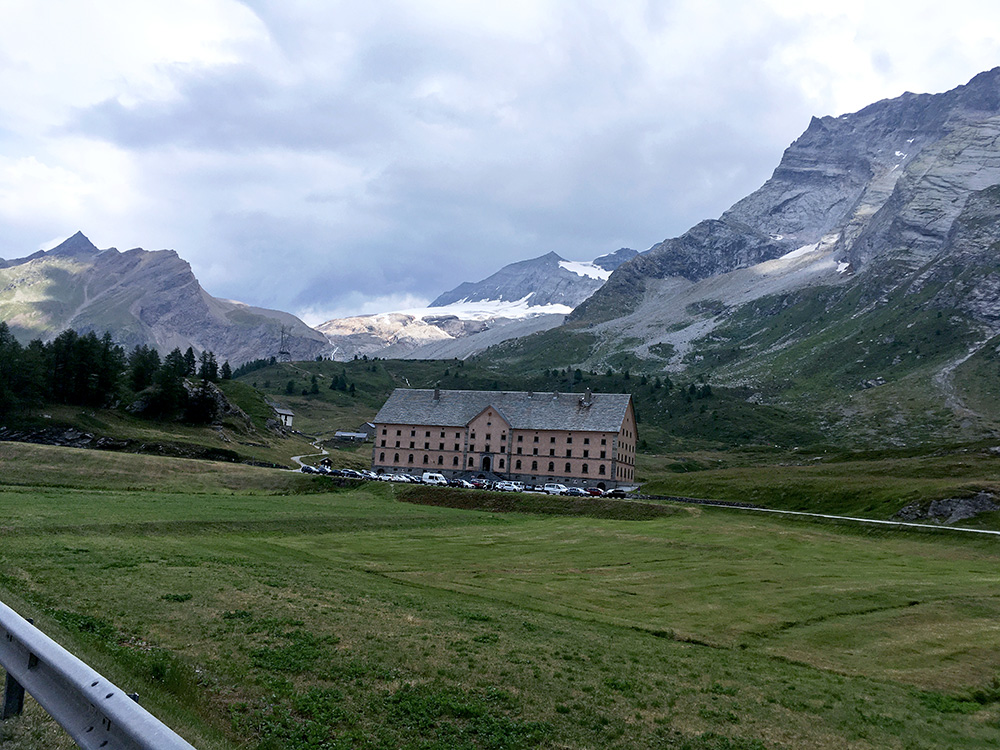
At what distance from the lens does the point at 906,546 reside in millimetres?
69688

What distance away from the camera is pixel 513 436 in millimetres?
150625

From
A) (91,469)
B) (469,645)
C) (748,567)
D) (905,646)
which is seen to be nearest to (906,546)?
(748,567)

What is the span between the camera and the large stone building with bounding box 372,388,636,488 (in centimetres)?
14300

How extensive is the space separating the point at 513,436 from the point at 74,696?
14146 centimetres

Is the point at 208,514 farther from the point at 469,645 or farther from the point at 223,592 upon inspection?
the point at 469,645

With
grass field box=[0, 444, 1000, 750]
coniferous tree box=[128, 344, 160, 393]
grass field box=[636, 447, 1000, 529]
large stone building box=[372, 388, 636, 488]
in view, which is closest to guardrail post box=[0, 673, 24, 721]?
grass field box=[0, 444, 1000, 750]

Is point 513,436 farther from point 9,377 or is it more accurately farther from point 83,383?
point 9,377

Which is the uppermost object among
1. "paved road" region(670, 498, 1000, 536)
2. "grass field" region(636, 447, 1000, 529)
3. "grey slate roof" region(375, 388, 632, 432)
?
"grey slate roof" region(375, 388, 632, 432)

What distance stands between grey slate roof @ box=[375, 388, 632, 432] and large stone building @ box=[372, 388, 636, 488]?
8.6 inches

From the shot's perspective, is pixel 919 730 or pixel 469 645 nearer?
pixel 919 730

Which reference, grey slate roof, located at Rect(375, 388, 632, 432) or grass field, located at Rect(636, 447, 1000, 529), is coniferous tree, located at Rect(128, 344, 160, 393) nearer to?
grey slate roof, located at Rect(375, 388, 632, 432)

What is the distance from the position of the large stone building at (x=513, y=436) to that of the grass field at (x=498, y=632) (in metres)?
77.5

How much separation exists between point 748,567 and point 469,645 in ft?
Result: 117

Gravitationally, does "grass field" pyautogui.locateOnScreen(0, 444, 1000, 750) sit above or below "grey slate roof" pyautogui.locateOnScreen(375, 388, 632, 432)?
below
